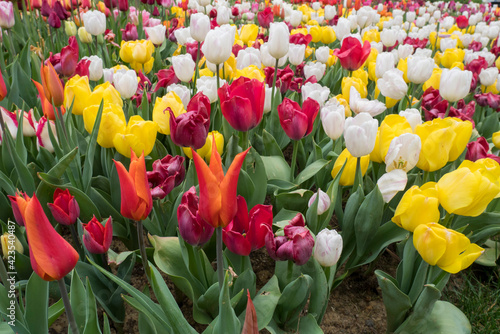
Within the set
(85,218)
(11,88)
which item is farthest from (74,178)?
(11,88)

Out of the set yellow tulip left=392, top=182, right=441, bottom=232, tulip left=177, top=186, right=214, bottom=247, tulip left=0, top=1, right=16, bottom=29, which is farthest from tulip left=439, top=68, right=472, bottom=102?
tulip left=0, top=1, right=16, bottom=29

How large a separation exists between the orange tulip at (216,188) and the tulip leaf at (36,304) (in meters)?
0.45

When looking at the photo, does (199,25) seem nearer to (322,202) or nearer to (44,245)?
(322,202)

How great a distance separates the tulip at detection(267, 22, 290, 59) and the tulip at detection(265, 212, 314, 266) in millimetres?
1060

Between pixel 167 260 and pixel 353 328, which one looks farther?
pixel 353 328

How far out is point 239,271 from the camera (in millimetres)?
1280

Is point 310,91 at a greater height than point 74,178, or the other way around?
point 310,91

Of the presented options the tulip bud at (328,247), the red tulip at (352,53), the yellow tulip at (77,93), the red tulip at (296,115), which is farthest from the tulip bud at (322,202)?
the red tulip at (352,53)

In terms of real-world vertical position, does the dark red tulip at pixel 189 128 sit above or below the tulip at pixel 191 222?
above

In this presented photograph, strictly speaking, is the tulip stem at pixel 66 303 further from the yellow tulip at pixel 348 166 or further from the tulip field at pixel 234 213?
the yellow tulip at pixel 348 166

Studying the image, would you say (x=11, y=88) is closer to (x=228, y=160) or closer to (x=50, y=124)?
(x=50, y=124)

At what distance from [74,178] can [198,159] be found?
0.97 metres

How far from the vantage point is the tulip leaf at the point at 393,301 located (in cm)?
122

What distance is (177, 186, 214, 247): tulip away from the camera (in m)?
0.97
